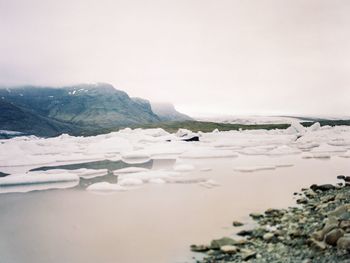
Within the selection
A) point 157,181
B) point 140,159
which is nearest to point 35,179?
point 157,181

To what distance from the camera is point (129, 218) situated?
10797mm

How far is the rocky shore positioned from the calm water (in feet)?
2.04

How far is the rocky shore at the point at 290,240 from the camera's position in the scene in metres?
6.94

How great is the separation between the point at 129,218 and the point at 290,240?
4.78 meters

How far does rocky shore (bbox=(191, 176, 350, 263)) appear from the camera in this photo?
6.94 m

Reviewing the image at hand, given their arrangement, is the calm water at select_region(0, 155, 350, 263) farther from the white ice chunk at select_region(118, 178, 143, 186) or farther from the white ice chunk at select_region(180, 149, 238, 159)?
the white ice chunk at select_region(180, 149, 238, 159)

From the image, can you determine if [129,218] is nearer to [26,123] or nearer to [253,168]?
[253,168]

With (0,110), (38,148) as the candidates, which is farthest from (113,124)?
(38,148)

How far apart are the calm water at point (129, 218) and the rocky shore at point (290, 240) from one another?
24.5 inches

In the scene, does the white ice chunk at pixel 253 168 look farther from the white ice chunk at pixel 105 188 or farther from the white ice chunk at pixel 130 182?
the white ice chunk at pixel 105 188

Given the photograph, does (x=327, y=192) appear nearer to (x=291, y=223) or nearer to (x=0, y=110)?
(x=291, y=223)

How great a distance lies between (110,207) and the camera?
12336 millimetres

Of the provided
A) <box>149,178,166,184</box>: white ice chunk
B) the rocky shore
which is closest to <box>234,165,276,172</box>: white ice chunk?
<box>149,178,166,184</box>: white ice chunk

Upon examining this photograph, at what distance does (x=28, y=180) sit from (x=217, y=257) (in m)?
14.3
